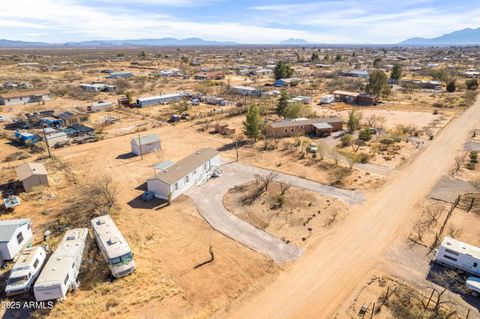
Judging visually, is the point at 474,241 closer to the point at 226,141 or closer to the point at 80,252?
the point at 80,252

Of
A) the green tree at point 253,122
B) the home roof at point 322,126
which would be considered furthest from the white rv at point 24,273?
the home roof at point 322,126

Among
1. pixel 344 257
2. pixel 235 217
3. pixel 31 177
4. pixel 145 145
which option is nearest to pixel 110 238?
pixel 235 217

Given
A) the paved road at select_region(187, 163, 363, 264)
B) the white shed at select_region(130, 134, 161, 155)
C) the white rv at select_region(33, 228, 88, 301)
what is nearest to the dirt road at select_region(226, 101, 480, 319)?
the paved road at select_region(187, 163, 363, 264)

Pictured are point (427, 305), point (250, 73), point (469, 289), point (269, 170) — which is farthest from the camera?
point (250, 73)

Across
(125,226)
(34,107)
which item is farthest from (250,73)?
(125,226)

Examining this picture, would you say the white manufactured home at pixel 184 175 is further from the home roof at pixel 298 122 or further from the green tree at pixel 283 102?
the green tree at pixel 283 102

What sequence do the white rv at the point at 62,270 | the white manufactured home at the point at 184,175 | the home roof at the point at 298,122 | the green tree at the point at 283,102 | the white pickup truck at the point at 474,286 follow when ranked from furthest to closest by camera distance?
the green tree at the point at 283,102, the home roof at the point at 298,122, the white manufactured home at the point at 184,175, the white pickup truck at the point at 474,286, the white rv at the point at 62,270

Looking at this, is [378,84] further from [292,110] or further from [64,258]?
[64,258]

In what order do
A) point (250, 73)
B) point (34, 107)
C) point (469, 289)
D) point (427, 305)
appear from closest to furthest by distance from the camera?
point (427, 305) → point (469, 289) → point (34, 107) → point (250, 73)
